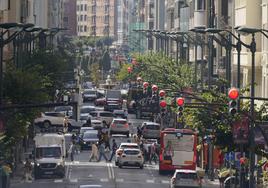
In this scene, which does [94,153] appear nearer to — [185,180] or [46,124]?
[185,180]

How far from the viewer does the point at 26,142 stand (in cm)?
8650

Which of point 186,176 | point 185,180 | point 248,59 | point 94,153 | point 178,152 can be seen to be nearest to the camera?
point 185,180

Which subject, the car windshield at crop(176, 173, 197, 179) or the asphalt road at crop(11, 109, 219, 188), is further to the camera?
the asphalt road at crop(11, 109, 219, 188)

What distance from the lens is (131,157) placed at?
252 ft

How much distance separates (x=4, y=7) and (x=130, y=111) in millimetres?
50359

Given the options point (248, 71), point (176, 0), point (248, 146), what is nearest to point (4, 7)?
point (248, 71)

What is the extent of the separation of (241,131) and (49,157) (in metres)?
18.7

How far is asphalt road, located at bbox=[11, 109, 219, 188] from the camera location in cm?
6544

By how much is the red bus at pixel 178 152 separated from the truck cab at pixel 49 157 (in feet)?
18.5

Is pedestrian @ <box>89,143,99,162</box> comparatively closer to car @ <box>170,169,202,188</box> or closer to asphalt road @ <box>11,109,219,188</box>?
asphalt road @ <box>11,109,219,188</box>

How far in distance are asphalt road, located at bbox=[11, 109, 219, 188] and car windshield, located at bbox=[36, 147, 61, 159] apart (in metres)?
1.26

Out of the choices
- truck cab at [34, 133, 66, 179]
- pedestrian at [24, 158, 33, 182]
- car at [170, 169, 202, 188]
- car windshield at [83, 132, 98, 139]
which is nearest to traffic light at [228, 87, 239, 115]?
A: car at [170, 169, 202, 188]

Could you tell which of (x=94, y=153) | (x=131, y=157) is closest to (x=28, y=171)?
(x=131, y=157)

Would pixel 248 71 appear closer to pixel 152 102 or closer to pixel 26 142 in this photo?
pixel 26 142
